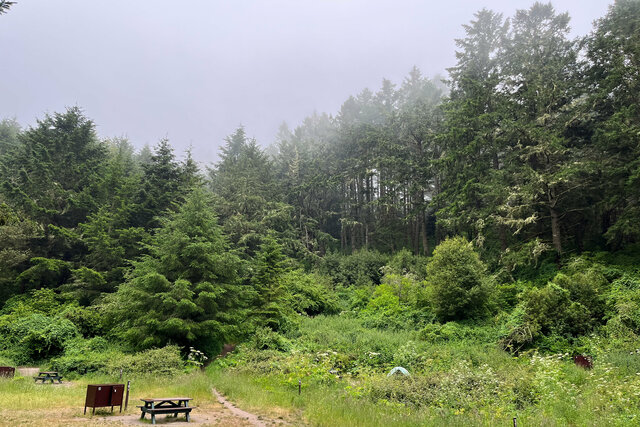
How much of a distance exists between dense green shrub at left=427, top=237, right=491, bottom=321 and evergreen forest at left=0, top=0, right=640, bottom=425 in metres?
0.12

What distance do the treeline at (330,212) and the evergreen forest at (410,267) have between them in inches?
6.6

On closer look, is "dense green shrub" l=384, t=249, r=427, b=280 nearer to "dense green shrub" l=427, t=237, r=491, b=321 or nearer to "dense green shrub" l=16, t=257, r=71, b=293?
"dense green shrub" l=427, t=237, r=491, b=321

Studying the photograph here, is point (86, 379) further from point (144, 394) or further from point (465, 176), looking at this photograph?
point (465, 176)

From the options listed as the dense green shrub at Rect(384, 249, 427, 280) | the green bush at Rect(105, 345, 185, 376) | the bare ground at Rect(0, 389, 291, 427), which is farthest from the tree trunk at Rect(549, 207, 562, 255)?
the green bush at Rect(105, 345, 185, 376)

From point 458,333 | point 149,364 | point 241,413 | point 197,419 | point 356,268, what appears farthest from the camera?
point 356,268

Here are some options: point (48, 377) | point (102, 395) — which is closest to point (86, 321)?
point (48, 377)

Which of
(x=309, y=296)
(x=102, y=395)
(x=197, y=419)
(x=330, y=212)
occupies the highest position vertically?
(x=330, y=212)

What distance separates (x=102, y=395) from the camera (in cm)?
1004

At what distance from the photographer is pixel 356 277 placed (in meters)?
35.2

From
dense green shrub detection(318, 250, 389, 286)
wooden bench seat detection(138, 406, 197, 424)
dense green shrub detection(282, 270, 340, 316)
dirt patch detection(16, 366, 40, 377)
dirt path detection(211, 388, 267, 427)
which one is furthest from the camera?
dense green shrub detection(318, 250, 389, 286)

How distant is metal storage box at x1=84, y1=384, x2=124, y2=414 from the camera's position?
987cm

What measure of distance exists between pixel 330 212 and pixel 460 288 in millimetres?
27279

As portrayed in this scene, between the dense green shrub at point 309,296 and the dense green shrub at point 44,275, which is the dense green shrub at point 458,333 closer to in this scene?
the dense green shrub at point 309,296

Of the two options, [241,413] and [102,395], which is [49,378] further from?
[241,413]
